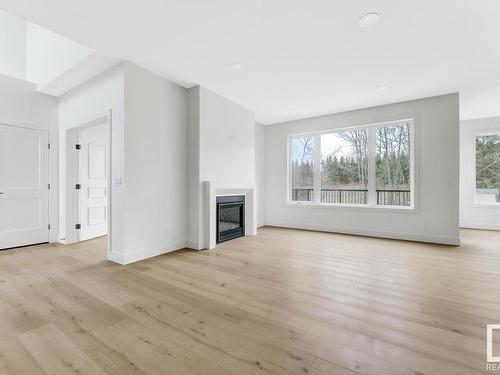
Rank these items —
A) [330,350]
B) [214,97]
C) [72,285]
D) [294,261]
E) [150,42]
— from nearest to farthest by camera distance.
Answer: [330,350]
[72,285]
[150,42]
[294,261]
[214,97]

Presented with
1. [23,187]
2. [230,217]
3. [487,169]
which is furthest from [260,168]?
[487,169]

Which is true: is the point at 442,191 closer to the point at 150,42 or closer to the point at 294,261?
the point at 294,261

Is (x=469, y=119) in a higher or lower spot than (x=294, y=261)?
higher

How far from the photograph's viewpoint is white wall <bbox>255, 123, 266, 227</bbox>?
6363 mm

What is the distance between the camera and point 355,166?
5.52 m

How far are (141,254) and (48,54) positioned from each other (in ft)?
12.0

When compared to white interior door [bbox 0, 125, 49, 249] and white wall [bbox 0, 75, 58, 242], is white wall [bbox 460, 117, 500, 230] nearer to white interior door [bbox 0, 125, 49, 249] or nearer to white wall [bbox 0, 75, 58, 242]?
white wall [bbox 0, 75, 58, 242]

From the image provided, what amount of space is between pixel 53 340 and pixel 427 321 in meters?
2.76

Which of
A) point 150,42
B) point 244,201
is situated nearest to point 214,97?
point 150,42

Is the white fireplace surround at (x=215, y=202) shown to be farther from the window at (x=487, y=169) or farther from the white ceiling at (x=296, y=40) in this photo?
the window at (x=487, y=169)

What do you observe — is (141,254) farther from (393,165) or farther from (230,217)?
(393,165)

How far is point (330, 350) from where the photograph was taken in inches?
61.1

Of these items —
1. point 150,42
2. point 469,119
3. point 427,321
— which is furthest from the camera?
point 469,119

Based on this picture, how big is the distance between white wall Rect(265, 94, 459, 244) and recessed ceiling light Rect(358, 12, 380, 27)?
3.04 m
